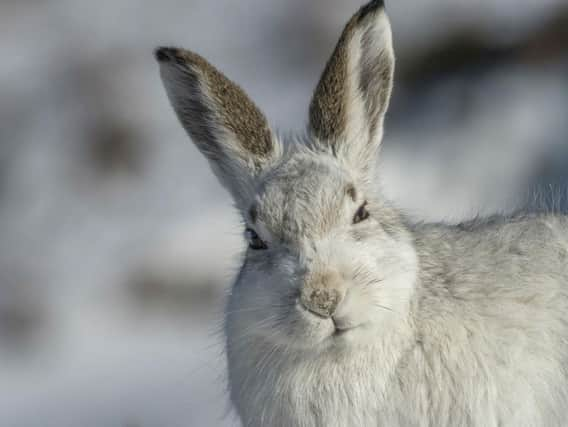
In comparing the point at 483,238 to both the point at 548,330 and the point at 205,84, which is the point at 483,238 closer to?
the point at 548,330

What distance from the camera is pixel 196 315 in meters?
7.45

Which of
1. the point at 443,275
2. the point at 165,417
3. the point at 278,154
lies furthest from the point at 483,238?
the point at 165,417

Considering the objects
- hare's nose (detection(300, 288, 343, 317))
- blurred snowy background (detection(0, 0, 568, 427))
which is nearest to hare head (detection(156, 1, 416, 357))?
hare's nose (detection(300, 288, 343, 317))

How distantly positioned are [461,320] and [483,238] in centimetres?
47

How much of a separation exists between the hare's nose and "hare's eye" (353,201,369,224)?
541 mm

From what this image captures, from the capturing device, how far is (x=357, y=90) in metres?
4.62

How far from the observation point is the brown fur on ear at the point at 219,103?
4.60 meters

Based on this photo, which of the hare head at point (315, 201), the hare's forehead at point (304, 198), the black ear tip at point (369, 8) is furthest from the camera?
the black ear tip at point (369, 8)

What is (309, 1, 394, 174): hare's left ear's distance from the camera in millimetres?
4500

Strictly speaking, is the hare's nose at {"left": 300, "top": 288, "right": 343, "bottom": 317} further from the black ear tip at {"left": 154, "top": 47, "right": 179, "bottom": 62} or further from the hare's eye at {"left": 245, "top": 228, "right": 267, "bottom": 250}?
the black ear tip at {"left": 154, "top": 47, "right": 179, "bottom": 62}

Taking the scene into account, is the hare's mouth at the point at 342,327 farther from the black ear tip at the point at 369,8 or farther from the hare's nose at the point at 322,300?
the black ear tip at the point at 369,8

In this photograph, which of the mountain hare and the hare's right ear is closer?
the mountain hare

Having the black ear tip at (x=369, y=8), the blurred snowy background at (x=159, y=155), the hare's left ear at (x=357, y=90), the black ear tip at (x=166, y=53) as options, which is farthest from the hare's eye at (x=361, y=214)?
the blurred snowy background at (x=159, y=155)

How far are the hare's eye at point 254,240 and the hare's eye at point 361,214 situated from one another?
37cm
